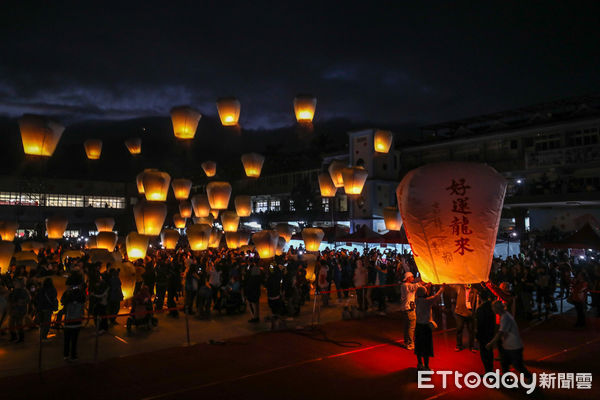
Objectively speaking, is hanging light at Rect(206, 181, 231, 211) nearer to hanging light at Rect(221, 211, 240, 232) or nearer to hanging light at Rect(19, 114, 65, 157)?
hanging light at Rect(221, 211, 240, 232)

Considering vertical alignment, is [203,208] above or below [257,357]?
above

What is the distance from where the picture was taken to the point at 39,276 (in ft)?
35.9

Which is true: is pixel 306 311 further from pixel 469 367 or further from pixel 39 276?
pixel 39 276

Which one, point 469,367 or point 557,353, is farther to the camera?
point 557,353

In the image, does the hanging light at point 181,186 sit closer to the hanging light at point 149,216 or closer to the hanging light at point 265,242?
the hanging light at point 149,216

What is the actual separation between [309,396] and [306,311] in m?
6.18

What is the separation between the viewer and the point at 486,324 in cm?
644

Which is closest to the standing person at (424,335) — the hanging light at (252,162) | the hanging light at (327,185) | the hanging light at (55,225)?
the hanging light at (252,162)

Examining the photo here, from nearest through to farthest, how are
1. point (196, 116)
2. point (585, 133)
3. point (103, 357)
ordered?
1. point (103, 357)
2. point (196, 116)
3. point (585, 133)

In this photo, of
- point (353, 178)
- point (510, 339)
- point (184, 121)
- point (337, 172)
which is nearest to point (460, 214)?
point (510, 339)

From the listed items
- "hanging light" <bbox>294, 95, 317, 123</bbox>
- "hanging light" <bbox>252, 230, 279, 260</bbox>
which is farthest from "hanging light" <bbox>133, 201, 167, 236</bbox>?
"hanging light" <bbox>294, 95, 317, 123</bbox>

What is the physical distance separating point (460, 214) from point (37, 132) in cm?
1074

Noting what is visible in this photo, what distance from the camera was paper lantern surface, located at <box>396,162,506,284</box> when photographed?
627cm

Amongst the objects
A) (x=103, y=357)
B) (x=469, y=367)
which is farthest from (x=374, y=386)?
(x=103, y=357)
